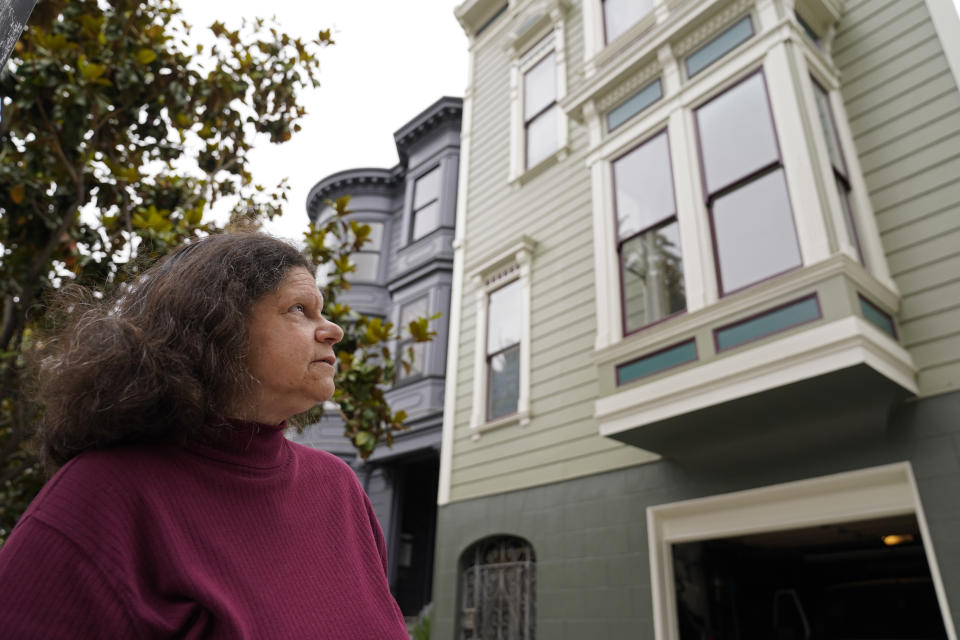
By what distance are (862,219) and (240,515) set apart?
19.3ft

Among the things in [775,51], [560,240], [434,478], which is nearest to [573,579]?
[560,240]

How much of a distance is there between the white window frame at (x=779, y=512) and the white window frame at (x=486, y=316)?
2.28m

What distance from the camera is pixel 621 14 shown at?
8.50 metres

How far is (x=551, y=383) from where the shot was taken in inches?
304

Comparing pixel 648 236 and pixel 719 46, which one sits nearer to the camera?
pixel 719 46

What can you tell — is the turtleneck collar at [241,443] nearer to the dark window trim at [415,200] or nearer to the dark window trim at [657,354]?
the dark window trim at [657,354]

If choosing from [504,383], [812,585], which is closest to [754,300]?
[504,383]

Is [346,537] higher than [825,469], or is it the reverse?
[825,469]

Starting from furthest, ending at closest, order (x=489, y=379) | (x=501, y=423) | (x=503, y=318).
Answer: (x=503, y=318) < (x=489, y=379) < (x=501, y=423)

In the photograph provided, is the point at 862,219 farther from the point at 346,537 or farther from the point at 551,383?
the point at 346,537

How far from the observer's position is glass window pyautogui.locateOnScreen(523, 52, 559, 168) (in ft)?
31.1

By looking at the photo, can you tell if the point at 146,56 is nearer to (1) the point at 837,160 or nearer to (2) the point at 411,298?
(1) the point at 837,160

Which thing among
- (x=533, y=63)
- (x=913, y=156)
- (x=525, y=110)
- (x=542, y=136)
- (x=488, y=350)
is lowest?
(x=488, y=350)

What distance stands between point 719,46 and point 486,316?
4603 mm
